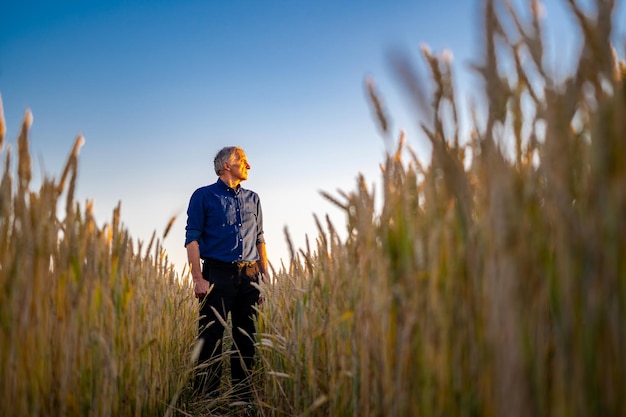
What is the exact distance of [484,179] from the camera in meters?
1.14

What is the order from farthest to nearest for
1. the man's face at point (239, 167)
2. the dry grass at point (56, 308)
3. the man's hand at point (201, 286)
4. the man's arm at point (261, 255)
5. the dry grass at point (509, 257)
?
the man's arm at point (261, 255) < the man's face at point (239, 167) < the man's hand at point (201, 286) < the dry grass at point (56, 308) < the dry grass at point (509, 257)

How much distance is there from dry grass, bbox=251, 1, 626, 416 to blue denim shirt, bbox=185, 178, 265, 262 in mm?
2576

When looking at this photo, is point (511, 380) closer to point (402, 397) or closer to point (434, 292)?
point (434, 292)

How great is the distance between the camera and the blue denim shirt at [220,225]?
396 cm

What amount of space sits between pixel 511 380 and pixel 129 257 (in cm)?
204

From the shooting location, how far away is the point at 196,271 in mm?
3758

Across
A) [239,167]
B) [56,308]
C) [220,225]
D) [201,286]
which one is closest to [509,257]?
[56,308]

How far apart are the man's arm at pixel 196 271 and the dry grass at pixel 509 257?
2.43 metres

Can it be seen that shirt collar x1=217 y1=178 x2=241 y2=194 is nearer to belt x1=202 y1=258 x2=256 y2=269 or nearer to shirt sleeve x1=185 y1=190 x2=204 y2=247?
shirt sleeve x1=185 y1=190 x2=204 y2=247

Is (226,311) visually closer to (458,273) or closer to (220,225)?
(220,225)

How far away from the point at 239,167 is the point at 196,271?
0.97 meters

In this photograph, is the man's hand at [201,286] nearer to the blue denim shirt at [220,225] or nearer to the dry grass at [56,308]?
the blue denim shirt at [220,225]

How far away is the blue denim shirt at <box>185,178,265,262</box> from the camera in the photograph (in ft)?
13.0

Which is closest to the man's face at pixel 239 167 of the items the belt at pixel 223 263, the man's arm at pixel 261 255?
the man's arm at pixel 261 255
